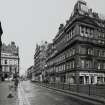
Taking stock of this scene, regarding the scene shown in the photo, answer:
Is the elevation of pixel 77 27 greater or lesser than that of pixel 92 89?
greater

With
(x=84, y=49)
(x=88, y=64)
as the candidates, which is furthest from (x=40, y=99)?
(x=84, y=49)

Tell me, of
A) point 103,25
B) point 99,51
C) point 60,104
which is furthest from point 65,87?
point 103,25

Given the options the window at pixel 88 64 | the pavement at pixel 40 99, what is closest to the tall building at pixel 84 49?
the window at pixel 88 64

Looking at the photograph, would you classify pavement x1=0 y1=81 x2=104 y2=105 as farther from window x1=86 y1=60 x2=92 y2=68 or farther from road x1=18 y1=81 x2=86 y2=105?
window x1=86 y1=60 x2=92 y2=68

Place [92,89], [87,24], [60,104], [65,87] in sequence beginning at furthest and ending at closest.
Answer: [87,24]
[65,87]
[92,89]
[60,104]

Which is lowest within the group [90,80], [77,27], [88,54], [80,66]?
[90,80]

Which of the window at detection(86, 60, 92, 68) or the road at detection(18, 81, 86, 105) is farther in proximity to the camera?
the window at detection(86, 60, 92, 68)

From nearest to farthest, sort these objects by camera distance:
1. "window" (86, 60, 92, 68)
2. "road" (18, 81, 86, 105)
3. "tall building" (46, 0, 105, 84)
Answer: "road" (18, 81, 86, 105) < "tall building" (46, 0, 105, 84) < "window" (86, 60, 92, 68)

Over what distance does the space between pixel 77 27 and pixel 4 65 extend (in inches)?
2570

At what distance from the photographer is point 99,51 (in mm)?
47000

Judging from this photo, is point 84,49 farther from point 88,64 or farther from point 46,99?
point 46,99

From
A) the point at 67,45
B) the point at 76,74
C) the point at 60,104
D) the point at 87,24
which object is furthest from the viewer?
the point at 67,45

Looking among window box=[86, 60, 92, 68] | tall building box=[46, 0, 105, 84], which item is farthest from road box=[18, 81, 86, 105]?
window box=[86, 60, 92, 68]

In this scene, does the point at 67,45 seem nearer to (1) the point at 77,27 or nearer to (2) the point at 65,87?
(1) the point at 77,27
